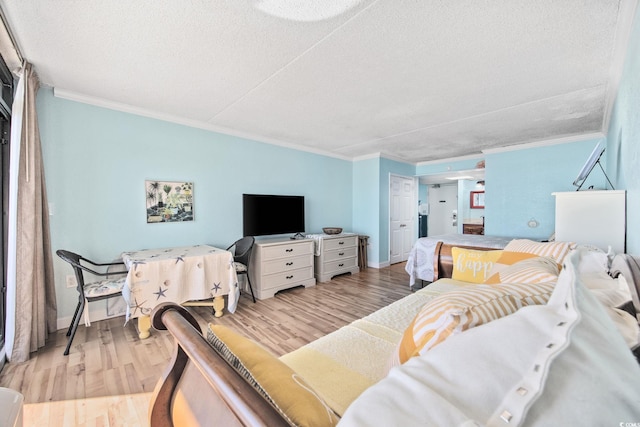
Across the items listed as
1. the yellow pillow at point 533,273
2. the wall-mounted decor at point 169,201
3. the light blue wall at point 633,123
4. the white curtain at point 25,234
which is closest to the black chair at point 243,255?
the wall-mounted decor at point 169,201

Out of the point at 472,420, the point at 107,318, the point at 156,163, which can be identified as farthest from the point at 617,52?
the point at 107,318

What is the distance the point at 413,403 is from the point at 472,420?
82 mm

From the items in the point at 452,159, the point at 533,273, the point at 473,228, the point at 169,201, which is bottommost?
the point at 473,228

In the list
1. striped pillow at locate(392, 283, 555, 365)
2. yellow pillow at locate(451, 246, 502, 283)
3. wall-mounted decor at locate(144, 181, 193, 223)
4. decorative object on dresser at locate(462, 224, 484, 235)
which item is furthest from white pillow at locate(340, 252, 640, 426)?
decorative object on dresser at locate(462, 224, 484, 235)

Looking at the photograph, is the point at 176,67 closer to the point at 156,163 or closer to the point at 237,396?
the point at 156,163

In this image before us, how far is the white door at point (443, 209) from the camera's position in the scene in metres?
7.62

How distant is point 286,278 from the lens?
12.0 feet

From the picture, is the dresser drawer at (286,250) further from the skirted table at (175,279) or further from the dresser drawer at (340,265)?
the skirted table at (175,279)

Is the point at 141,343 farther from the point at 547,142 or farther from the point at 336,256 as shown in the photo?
the point at 547,142

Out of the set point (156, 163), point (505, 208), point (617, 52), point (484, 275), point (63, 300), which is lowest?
point (63, 300)

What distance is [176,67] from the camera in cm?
201

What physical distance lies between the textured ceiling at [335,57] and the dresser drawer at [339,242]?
77.0 inches

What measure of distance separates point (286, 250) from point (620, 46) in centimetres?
356

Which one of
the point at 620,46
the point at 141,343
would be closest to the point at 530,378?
the point at 620,46
